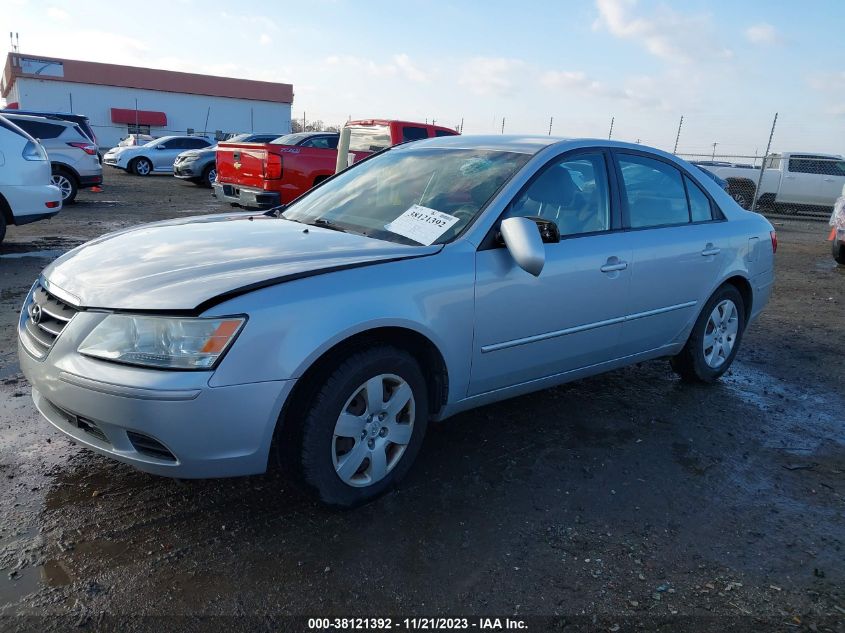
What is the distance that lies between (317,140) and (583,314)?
10.7 m

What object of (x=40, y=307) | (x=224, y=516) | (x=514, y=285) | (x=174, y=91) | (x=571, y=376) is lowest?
(x=224, y=516)

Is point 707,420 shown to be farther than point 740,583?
Yes

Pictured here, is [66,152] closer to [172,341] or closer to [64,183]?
[64,183]

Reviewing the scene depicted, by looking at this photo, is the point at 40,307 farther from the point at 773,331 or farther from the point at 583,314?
the point at 773,331

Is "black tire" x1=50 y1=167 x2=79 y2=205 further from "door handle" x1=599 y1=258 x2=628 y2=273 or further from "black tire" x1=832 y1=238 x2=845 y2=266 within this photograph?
"black tire" x1=832 y1=238 x2=845 y2=266

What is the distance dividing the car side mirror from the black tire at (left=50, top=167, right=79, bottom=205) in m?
12.3

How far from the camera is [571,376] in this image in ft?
12.0

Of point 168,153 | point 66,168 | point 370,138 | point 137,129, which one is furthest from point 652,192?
point 137,129

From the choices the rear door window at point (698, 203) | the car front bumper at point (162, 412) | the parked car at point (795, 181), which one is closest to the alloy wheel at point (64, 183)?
the car front bumper at point (162, 412)

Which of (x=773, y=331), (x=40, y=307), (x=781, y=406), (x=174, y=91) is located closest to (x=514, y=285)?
(x=40, y=307)

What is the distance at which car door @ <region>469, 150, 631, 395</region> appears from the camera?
3.10 m

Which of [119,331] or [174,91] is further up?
[174,91]

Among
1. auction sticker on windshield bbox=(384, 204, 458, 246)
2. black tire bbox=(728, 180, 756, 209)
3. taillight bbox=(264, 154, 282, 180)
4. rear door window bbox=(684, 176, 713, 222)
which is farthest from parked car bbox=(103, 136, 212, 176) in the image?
auction sticker on windshield bbox=(384, 204, 458, 246)

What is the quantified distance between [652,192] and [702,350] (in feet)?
3.94
